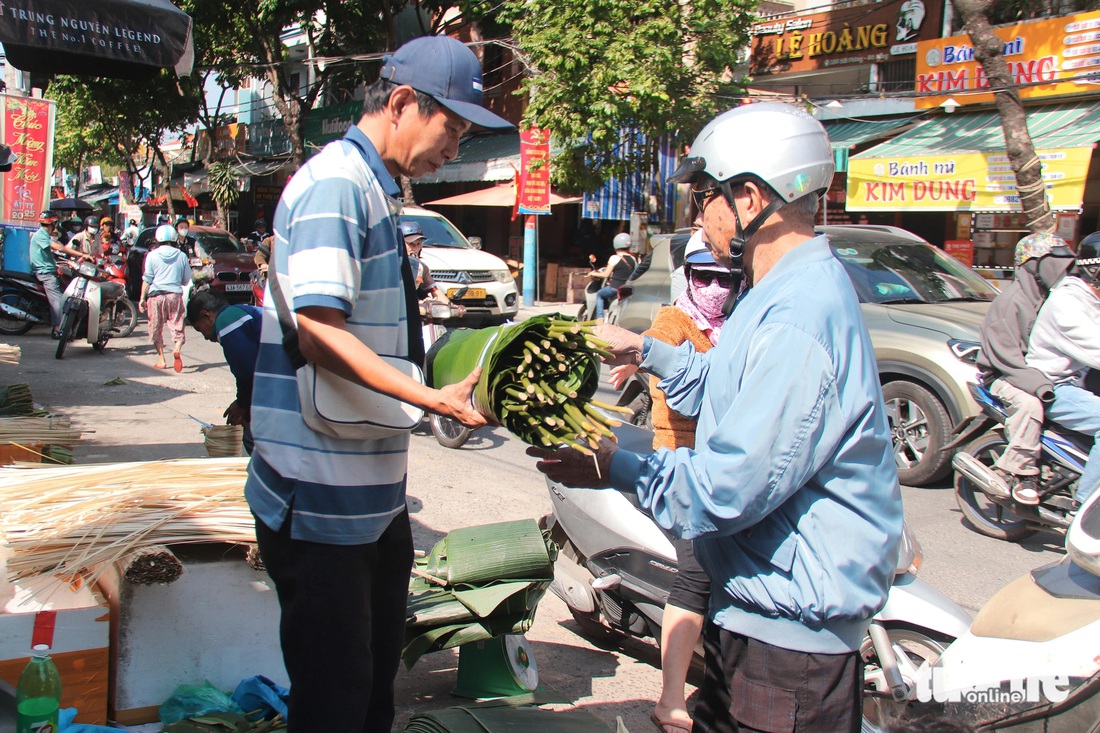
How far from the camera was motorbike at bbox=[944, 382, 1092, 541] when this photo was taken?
5.40 m

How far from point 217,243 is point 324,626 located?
19062 mm

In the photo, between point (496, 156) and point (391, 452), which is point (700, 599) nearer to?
point (391, 452)

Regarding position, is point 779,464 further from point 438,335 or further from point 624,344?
point 438,335

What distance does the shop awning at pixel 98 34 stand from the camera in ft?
13.8

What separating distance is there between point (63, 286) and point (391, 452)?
14.4 metres

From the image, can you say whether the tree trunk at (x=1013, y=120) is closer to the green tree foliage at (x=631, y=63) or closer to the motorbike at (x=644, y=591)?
the green tree foliage at (x=631, y=63)

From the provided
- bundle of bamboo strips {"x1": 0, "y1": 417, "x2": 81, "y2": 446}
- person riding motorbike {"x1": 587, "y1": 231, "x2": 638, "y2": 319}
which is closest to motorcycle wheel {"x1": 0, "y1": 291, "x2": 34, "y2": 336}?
person riding motorbike {"x1": 587, "y1": 231, "x2": 638, "y2": 319}

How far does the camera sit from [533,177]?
1842 cm

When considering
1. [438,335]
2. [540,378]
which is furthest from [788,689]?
[438,335]

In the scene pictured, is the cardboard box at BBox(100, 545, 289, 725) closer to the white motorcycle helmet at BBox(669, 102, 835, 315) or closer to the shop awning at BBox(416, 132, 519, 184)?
the white motorcycle helmet at BBox(669, 102, 835, 315)

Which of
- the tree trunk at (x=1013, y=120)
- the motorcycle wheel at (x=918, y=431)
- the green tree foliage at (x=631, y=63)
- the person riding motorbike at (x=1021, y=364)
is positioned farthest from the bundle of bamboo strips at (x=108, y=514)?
the green tree foliage at (x=631, y=63)

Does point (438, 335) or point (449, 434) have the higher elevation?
point (438, 335)

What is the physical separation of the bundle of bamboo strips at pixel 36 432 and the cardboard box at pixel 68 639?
2066mm

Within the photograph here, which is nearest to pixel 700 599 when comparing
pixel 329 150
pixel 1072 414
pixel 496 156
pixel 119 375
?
pixel 329 150
